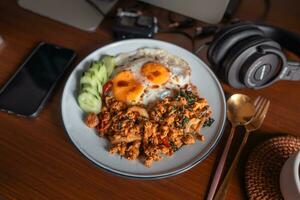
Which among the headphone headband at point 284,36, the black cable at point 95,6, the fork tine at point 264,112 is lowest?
the fork tine at point 264,112

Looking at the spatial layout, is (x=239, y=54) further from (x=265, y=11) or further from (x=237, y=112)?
(x=265, y=11)

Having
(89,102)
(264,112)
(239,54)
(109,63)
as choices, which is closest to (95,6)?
(109,63)

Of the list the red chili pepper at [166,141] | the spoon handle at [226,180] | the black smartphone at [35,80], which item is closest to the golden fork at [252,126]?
the spoon handle at [226,180]

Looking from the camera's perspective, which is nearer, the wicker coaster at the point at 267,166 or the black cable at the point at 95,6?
the wicker coaster at the point at 267,166

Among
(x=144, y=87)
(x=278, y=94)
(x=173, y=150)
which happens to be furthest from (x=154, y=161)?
(x=278, y=94)

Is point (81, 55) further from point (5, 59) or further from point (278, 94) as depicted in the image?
point (278, 94)

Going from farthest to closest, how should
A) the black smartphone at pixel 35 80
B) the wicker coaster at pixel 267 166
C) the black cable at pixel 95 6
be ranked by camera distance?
the black cable at pixel 95 6 < the black smartphone at pixel 35 80 < the wicker coaster at pixel 267 166

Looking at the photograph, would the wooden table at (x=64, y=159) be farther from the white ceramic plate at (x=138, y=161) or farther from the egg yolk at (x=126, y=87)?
the egg yolk at (x=126, y=87)

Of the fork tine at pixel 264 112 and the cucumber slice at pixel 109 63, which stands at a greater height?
the cucumber slice at pixel 109 63
